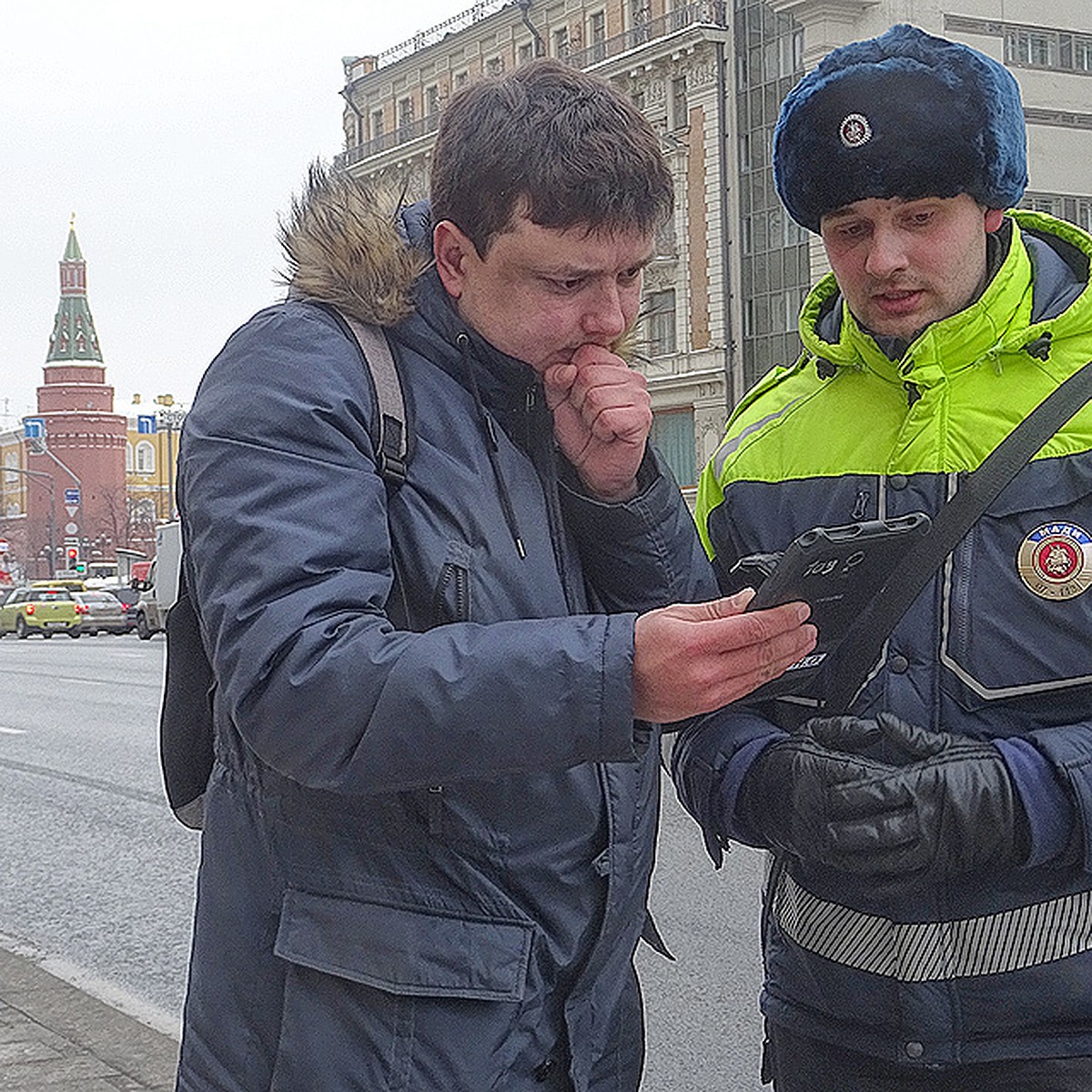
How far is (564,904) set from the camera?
2.08 m

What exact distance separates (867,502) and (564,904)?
2.38 ft

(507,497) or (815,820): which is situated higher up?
(507,497)

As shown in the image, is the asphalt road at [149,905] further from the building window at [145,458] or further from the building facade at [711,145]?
the building window at [145,458]

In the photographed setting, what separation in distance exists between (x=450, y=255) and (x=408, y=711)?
0.65 meters

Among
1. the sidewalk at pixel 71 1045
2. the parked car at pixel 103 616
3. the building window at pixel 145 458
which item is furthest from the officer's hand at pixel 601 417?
the building window at pixel 145 458

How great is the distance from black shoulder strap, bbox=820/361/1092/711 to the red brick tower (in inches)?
4075

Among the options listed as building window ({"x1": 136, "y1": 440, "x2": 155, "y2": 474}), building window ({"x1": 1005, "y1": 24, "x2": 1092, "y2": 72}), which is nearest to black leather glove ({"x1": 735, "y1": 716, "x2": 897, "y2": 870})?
building window ({"x1": 1005, "y1": 24, "x2": 1092, "y2": 72})

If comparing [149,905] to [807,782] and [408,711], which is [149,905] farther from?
[408,711]

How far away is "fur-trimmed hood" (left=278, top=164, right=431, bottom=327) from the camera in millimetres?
2074

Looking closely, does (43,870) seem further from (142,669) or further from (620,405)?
(142,669)

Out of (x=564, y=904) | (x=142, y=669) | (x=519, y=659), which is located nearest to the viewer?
(x=519, y=659)

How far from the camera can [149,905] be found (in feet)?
25.8

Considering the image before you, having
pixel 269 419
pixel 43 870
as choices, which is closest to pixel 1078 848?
pixel 269 419

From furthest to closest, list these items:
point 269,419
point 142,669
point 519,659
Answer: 1. point 142,669
2. point 269,419
3. point 519,659
